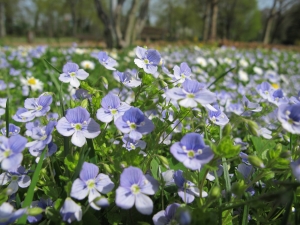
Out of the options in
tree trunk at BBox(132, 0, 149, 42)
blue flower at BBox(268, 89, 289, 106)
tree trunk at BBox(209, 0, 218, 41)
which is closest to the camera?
blue flower at BBox(268, 89, 289, 106)

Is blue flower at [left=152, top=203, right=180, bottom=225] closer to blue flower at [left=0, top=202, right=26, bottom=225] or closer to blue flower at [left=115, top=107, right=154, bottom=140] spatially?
blue flower at [left=115, top=107, right=154, bottom=140]

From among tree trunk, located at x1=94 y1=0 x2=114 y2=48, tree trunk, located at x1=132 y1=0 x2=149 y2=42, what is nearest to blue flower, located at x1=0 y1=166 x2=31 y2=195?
tree trunk, located at x1=94 y1=0 x2=114 y2=48

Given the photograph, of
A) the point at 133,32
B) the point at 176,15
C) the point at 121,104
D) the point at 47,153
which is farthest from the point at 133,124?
the point at 176,15

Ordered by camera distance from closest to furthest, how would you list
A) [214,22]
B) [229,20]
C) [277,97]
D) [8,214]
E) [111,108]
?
1. [8,214]
2. [111,108]
3. [277,97]
4. [214,22]
5. [229,20]

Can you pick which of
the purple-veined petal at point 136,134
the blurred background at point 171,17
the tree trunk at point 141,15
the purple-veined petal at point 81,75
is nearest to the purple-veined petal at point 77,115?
the purple-veined petal at point 136,134

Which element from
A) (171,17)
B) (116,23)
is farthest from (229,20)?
(116,23)

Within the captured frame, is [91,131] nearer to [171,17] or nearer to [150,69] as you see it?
[150,69]
